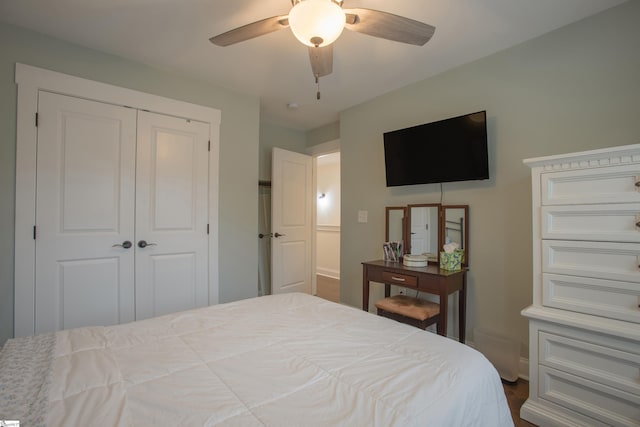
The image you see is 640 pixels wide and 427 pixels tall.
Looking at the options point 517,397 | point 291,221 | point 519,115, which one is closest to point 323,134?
point 291,221

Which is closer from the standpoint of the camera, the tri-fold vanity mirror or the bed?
the bed

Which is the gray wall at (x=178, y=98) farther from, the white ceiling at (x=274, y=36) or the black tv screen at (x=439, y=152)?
the black tv screen at (x=439, y=152)

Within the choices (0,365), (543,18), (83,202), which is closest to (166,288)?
(83,202)

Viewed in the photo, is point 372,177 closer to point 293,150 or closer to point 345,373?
point 293,150

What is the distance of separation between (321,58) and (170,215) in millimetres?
1929

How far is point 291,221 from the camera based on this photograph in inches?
155

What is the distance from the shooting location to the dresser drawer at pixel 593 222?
4.72 feet

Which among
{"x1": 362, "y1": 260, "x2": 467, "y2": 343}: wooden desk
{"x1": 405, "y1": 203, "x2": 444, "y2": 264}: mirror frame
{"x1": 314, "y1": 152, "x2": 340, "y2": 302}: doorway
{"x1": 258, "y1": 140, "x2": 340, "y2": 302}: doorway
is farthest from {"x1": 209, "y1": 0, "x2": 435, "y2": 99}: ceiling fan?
{"x1": 314, "y1": 152, "x2": 340, "y2": 302}: doorway

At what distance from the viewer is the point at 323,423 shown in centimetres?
76

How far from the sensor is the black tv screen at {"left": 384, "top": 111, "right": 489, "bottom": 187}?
2.27m

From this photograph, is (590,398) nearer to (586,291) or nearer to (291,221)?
(586,291)

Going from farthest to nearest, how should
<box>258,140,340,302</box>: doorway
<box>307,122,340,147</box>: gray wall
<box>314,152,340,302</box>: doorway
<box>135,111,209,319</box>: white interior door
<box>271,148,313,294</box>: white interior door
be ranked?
<box>314,152,340,302</box>: doorway
<box>258,140,340,302</box>: doorway
<box>307,122,340,147</box>: gray wall
<box>271,148,313,294</box>: white interior door
<box>135,111,209,319</box>: white interior door

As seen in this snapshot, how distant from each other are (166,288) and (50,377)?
1.83 meters

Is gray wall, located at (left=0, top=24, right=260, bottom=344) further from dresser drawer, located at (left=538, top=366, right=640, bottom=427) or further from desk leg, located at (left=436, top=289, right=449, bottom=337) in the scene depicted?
dresser drawer, located at (left=538, top=366, right=640, bottom=427)
